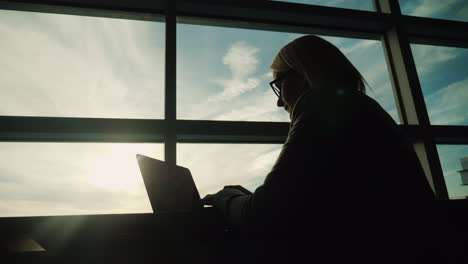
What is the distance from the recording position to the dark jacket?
1.66 feet

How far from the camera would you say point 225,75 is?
2184mm

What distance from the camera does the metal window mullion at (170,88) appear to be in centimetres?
183

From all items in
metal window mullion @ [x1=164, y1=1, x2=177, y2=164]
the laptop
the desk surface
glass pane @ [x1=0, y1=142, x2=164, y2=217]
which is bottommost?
the desk surface

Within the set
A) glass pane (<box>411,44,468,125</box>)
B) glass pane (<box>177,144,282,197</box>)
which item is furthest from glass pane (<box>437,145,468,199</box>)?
glass pane (<box>177,144,282,197</box>)

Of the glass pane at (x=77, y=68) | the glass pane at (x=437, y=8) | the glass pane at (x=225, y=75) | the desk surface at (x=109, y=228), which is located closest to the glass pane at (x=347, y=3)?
the glass pane at (x=437, y=8)

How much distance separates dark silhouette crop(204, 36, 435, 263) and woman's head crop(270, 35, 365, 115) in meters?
0.18

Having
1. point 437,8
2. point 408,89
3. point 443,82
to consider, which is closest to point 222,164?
point 408,89

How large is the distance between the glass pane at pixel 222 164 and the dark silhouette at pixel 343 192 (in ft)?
4.27

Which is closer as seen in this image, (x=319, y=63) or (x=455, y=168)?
(x=319, y=63)

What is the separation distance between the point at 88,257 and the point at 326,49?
0.90 meters

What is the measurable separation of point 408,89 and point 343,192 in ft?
7.80

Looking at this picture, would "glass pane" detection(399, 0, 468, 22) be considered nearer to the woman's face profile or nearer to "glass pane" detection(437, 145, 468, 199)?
"glass pane" detection(437, 145, 468, 199)

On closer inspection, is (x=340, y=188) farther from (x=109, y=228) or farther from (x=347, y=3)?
(x=347, y=3)

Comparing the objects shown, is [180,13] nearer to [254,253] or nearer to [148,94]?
[148,94]
